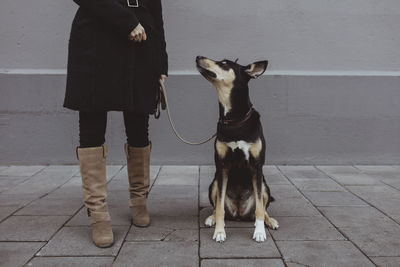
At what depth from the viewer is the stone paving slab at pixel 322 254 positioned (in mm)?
2297

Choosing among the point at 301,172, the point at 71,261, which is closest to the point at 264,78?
the point at 301,172

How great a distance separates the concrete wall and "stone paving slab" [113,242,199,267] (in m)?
2.59

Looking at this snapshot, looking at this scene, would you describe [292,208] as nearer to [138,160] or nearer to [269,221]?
[269,221]

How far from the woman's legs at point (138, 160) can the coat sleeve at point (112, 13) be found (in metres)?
0.66

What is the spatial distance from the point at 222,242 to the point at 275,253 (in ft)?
1.22

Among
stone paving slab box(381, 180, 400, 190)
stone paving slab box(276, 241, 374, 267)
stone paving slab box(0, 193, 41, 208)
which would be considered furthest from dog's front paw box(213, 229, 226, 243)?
stone paving slab box(381, 180, 400, 190)

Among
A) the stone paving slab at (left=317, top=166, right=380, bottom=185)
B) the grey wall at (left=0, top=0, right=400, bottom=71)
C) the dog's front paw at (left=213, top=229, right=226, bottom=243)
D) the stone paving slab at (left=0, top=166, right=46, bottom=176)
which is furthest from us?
the grey wall at (left=0, top=0, right=400, bottom=71)

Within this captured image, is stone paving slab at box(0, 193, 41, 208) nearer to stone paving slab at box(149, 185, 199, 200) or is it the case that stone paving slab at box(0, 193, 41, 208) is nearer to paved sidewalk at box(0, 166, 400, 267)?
paved sidewalk at box(0, 166, 400, 267)

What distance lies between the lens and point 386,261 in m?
2.31

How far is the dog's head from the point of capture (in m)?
2.63

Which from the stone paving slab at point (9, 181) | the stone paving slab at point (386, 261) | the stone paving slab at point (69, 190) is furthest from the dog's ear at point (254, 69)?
the stone paving slab at point (9, 181)

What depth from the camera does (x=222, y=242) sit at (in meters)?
2.60

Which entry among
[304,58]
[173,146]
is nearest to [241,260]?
[173,146]

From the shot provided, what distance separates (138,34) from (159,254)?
140 centimetres
